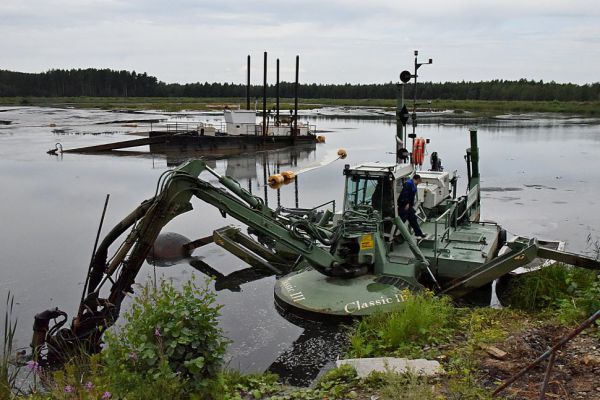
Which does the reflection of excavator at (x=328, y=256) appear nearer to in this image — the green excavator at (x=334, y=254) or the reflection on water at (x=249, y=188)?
the green excavator at (x=334, y=254)

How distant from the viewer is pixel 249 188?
98.3ft

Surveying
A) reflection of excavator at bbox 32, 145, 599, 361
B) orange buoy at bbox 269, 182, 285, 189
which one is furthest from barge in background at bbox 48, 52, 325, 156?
reflection of excavator at bbox 32, 145, 599, 361

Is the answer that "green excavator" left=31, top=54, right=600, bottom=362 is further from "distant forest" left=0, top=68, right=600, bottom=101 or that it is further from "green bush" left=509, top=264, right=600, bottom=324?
"distant forest" left=0, top=68, right=600, bottom=101

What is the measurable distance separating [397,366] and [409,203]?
637cm

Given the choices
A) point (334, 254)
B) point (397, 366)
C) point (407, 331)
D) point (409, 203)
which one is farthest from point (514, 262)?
point (397, 366)

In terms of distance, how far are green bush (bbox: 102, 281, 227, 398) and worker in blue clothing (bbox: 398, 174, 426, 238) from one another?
307 inches

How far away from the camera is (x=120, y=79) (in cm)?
18475

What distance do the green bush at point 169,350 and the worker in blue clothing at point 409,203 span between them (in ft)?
25.6

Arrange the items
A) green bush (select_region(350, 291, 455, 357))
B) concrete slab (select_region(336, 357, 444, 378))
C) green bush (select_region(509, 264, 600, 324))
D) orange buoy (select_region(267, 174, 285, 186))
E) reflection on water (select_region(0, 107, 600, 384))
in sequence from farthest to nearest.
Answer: orange buoy (select_region(267, 174, 285, 186)) → reflection on water (select_region(0, 107, 600, 384)) → green bush (select_region(509, 264, 600, 324)) → green bush (select_region(350, 291, 455, 357)) → concrete slab (select_region(336, 357, 444, 378))

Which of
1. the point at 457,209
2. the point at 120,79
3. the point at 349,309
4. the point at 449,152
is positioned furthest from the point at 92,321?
the point at 120,79

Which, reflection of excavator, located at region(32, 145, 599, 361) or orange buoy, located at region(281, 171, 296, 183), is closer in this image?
reflection of excavator, located at region(32, 145, 599, 361)

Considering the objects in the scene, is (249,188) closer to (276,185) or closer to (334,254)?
(276,185)

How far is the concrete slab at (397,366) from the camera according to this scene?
7136mm

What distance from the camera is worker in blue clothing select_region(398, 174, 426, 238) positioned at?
1327 centimetres
